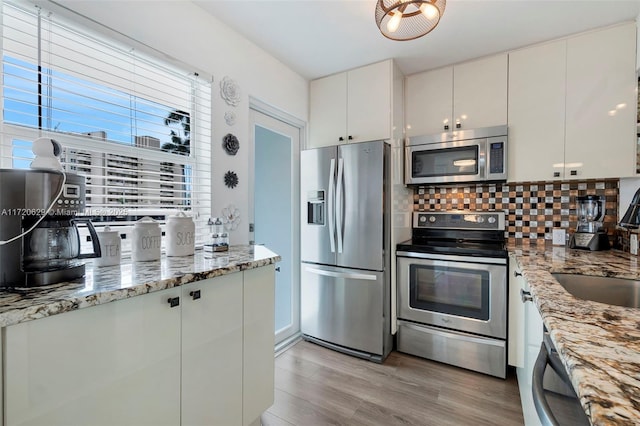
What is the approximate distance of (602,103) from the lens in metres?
2.05

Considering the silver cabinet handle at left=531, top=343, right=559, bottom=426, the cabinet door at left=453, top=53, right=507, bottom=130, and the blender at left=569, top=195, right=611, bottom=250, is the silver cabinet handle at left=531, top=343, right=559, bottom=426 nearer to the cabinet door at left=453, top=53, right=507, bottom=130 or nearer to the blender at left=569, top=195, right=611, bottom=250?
the blender at left=569, top=195, right=611, bottom=250

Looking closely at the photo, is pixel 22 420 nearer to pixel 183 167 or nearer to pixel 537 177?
pixel 183 167

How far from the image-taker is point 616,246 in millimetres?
2176

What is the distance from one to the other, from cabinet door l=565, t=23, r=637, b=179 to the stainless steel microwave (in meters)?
0.45

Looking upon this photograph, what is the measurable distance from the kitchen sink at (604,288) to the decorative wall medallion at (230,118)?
212 cm

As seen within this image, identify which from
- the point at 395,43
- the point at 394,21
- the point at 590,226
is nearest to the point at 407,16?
the point at 394,21

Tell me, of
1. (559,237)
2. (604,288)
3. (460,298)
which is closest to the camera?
(604,288)

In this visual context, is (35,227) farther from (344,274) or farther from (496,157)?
(496,157)

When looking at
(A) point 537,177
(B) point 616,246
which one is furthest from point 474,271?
(B) point 616,246

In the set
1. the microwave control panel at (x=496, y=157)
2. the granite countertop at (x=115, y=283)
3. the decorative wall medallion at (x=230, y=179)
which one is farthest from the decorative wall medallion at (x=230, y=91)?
the microwave control panel at (x=496, y=157)

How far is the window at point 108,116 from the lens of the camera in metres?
1.23

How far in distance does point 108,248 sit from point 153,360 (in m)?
0.54

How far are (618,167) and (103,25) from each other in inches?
127

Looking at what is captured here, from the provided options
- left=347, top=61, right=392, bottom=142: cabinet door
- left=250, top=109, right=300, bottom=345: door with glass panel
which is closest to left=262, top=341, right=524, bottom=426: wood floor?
left=250, top=109, right=300, bottom=345: door with glass panel
